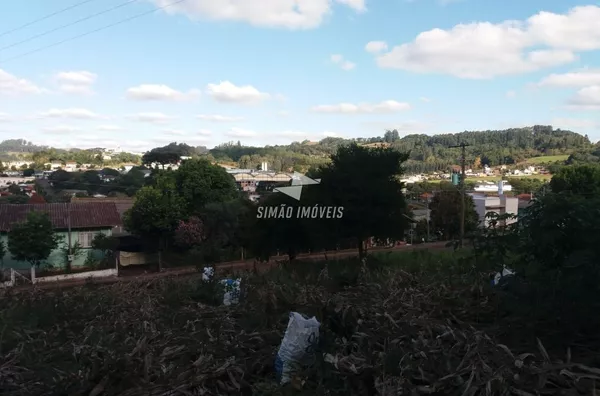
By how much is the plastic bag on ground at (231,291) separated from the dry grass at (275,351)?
2.25ft

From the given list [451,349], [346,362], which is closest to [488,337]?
[451,349]

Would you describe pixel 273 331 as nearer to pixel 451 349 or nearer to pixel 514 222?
pixel 451 349

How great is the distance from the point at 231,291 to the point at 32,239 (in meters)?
17.3

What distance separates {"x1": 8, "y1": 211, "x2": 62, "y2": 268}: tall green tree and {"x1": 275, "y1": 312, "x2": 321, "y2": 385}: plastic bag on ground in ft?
65.8

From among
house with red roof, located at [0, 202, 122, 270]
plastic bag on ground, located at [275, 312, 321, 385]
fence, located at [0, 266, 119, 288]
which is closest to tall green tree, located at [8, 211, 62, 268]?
fence, located at [0, 266, 119, 288]

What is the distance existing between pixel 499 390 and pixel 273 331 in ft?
6.28

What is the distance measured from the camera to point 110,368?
3.22m

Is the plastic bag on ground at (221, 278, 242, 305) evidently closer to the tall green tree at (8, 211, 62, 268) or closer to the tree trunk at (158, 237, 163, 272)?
the tall green tree at (8, 211, 62, 268)

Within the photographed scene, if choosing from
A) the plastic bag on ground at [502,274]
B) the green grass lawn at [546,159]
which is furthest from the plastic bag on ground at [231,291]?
the green grass lawn at [546,159]

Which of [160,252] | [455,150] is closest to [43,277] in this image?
[160,252]

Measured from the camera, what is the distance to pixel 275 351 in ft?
11.7

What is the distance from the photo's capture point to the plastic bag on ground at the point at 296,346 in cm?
314

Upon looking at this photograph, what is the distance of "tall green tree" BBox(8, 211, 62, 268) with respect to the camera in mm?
20141

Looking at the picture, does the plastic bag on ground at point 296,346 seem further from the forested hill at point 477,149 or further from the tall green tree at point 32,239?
the forested hill at point 477,149
